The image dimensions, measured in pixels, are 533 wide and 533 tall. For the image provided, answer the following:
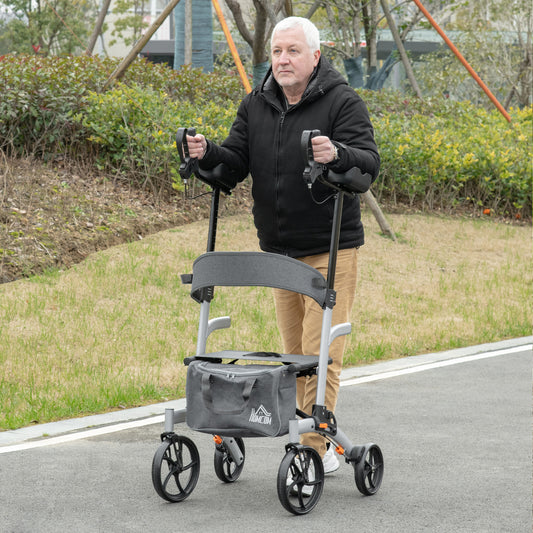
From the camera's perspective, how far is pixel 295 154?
4887 mm

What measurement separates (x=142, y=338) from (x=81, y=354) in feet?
2.22

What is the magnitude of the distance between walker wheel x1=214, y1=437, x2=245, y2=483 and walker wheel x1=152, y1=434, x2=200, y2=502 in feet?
0.50

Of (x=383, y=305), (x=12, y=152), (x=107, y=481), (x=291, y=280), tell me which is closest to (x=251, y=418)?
(x=291, y=280)

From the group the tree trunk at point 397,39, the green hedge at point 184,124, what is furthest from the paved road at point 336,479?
the tree trunk at point 397,39

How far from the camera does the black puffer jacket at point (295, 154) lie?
487cm

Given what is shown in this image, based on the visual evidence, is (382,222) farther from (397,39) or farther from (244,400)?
(244,400)

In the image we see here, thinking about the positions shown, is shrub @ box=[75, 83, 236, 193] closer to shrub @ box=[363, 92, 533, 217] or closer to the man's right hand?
shrub @ box=[363, 92, 533, 217]

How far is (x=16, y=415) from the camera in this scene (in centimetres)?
639

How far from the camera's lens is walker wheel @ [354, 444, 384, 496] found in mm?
4887

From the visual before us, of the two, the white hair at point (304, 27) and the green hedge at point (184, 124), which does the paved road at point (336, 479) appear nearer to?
the white hair at point (304, 27)

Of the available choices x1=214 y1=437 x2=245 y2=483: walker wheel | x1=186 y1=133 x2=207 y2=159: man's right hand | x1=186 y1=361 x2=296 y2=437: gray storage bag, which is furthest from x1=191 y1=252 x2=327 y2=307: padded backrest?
x1=214 y1=437 x2=245 y2=483: walker wheel

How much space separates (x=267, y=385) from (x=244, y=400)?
11 centimetres

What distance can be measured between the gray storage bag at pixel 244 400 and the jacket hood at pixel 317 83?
1271 millimetres

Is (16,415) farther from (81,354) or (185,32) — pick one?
(185,32)
